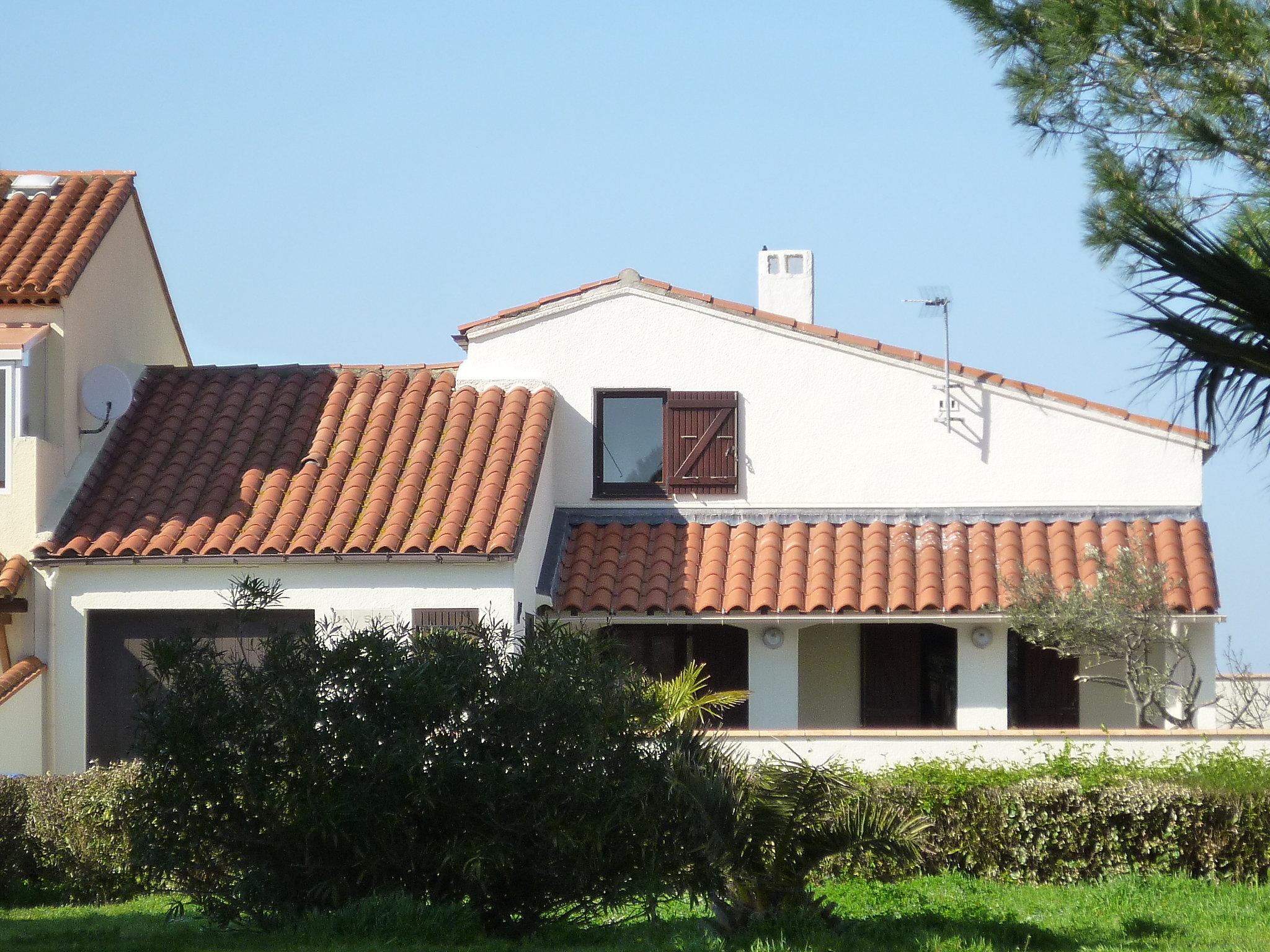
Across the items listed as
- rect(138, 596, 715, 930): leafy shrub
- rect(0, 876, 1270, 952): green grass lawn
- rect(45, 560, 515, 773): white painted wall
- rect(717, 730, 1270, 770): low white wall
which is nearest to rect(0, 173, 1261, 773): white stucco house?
rect(45, 560, 515, 773): white painted wall

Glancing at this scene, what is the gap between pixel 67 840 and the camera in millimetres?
13812

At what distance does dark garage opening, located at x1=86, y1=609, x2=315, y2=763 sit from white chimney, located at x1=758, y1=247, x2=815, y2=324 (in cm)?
924

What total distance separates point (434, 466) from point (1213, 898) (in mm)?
11439

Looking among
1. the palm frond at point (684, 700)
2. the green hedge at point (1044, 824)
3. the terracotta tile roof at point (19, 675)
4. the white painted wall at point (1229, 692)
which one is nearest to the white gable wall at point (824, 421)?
the white painted wall at point (1229, 692)

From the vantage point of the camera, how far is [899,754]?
1574 cm

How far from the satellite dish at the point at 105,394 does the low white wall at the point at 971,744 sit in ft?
32.7

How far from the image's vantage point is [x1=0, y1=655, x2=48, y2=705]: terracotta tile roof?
57.1 ft

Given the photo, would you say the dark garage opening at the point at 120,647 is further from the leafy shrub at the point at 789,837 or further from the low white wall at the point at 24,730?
the leafy shrub at the point at 789,837

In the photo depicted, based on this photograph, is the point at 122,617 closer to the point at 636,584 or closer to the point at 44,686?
the point at 44,686

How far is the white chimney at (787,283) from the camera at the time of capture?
2317cm

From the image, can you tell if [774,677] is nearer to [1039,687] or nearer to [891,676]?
[891,676]

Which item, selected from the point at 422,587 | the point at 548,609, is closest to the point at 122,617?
the point at 422,587

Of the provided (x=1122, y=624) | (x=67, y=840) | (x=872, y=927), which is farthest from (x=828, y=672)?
(x=67, y=840)

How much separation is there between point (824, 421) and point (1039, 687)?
4863 millimetres
